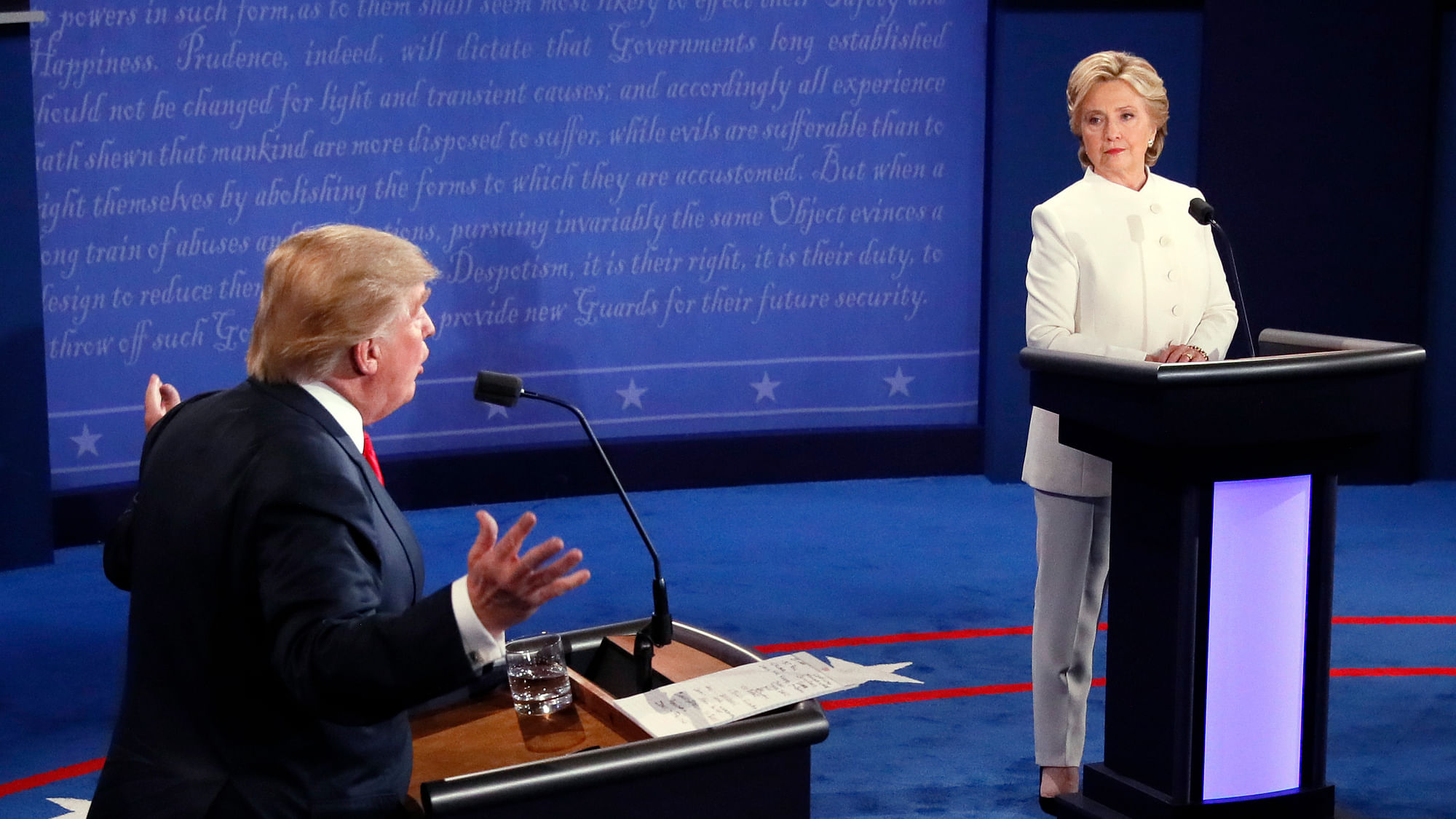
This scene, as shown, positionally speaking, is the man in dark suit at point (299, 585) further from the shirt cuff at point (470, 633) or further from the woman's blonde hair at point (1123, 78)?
the woman's blonde hair at point (1123, 78)

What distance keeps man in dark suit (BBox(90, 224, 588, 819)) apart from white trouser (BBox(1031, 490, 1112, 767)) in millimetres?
1813

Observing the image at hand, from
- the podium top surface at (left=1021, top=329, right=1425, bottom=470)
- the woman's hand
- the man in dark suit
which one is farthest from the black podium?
the man in dark suit

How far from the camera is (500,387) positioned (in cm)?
210

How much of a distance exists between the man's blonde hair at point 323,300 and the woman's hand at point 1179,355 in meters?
1.64

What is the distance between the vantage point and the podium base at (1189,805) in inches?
113

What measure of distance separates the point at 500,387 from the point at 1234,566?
153 centimetres

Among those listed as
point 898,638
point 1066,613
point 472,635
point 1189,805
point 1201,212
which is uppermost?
point 1201,212

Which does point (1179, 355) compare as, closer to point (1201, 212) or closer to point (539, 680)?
point (1201, 212)

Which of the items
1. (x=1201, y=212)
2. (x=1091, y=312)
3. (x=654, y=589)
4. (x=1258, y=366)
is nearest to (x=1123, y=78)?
(x=1201, y=212)

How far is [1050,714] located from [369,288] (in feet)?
6.99

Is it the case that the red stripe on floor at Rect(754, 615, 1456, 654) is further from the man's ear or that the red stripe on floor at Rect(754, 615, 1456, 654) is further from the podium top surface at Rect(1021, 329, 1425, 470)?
the man's ear

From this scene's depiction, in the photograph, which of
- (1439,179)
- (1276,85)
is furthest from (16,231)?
(1439,179)

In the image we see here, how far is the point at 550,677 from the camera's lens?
214 cm

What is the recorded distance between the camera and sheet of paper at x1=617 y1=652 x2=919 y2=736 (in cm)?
193
